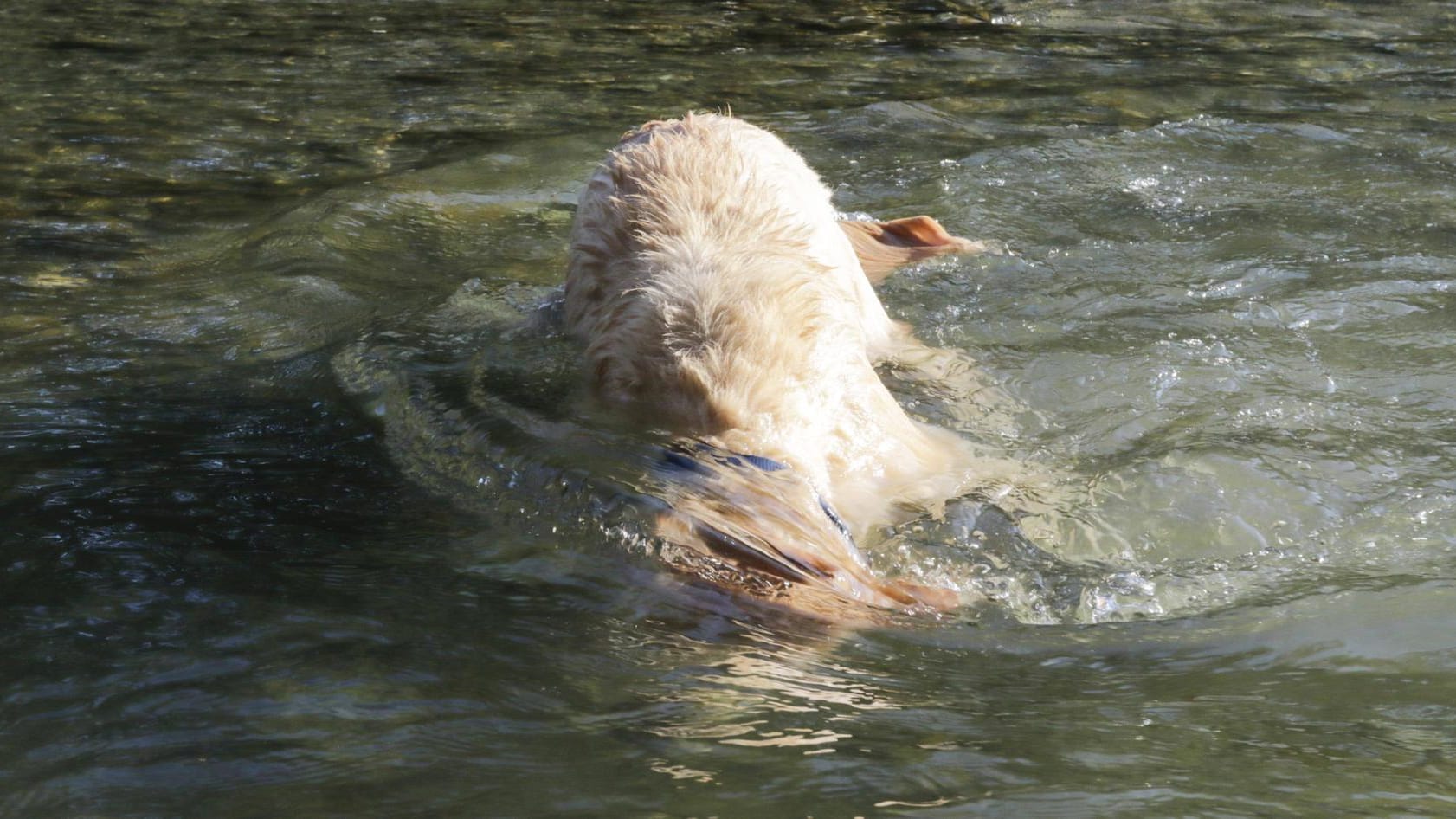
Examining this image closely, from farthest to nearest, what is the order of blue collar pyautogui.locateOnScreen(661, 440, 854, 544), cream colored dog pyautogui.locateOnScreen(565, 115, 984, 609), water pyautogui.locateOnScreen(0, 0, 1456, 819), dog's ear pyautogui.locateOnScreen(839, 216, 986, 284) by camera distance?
1. dog's ear pyautogui.locateOnScreen(839, 216, 986, 284)
2. blue collar pyautogui.locateOnScreen(661, 440, 854, 544)
3. cream colored dog pyautogui.locateOnScreen(565, 115, 984, 609)
4. water pyautogui.locateOnScreen(0, 0, 1456, 819)

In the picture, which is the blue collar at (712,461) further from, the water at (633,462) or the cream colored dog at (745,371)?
the water at (633,462)

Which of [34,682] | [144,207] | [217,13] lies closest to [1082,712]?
[34,682]

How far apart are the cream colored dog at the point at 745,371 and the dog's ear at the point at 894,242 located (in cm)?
118

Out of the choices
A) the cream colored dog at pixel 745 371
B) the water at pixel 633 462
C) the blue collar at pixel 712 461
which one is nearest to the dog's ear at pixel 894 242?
the water at pixel 633 462

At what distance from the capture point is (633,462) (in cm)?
325

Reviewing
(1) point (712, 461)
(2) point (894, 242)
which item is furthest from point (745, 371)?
(2) point (894, 242)

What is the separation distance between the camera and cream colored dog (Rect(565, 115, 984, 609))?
9.43ft

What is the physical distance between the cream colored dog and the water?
0.14m

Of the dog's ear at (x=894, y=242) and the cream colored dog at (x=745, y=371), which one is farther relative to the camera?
the dog's ear at (x=894, y=242)

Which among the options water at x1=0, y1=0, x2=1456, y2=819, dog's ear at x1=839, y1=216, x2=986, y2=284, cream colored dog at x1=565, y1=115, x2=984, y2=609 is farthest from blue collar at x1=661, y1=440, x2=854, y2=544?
dog's ear at x1=839, y1=216, x2=986, y2=284

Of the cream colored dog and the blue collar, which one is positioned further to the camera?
the blue collar

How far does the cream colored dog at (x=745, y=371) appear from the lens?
9.43 ft

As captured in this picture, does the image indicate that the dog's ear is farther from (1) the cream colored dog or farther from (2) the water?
(1) the cream colored dog

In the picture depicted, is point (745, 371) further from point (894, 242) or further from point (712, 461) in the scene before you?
point (894, 242)
